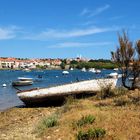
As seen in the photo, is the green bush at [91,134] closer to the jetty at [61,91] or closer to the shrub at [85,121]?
the shrub at [85,121]

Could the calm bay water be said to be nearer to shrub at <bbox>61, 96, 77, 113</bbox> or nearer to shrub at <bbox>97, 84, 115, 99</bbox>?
shrub at <bbox>61, 96, 77, 113</bbox>

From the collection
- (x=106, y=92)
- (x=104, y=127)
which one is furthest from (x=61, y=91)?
(x=104, y=127)

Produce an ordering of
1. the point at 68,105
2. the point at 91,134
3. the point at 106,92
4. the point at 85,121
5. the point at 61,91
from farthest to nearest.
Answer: the point at 61,91 → the point at 106,92 → the point at 68,105 → the point at 85,121 → the point at 91,134

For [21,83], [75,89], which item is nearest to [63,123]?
[75,89]

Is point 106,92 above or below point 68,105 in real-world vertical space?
above

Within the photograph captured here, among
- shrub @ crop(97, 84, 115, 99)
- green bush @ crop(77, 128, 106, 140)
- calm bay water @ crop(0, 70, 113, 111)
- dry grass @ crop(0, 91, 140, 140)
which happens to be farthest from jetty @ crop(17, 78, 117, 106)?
green bush @ crop(77, 128, 106, 140)

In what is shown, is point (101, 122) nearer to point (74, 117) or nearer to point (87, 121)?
point (87, 121)

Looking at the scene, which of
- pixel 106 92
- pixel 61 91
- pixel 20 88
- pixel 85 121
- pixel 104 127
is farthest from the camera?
pixel 20 88

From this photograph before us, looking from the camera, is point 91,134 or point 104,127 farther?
point 104,127

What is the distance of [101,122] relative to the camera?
1334 cm

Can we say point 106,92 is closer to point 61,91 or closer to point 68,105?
point 68,105

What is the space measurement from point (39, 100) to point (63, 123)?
37.2ft

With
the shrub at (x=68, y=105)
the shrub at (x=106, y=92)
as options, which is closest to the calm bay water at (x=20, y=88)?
the shrub at (x=68, y=105)

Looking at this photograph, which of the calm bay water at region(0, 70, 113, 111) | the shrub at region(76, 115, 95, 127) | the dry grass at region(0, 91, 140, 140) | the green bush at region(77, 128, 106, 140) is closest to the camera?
the green bush at region(77, 128, 106, 140)
